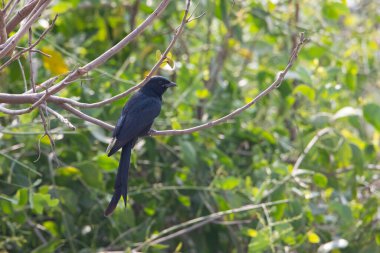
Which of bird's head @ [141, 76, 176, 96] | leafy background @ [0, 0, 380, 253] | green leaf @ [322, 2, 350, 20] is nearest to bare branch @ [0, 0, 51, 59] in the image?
leafy background @ [0, 0, 380, 253]

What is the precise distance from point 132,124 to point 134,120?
0.07 m

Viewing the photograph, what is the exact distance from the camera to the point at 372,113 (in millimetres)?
5152

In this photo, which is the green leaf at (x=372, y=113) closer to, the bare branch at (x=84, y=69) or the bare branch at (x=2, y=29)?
the bare branch at (x=84, y=69)

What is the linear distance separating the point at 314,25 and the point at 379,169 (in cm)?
180

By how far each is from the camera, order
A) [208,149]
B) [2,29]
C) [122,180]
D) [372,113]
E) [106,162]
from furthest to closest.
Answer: [208,149] < [372,113] < [106,162] < [122,180] < [2,29]

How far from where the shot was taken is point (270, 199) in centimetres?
502

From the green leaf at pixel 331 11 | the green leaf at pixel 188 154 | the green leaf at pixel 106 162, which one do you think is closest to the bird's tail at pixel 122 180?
the green leaf at pixel 106 162

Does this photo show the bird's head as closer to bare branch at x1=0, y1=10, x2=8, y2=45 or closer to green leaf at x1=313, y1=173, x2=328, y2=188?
green leaf at x1=313, y1=173, x2=328, y2=188

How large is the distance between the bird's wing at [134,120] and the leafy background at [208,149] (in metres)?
0.23

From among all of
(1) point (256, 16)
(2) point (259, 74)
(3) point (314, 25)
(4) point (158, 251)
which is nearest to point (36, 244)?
(4) point (158, 251)

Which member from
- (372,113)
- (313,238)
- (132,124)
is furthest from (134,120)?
(372,113)

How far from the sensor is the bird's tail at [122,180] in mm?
3523

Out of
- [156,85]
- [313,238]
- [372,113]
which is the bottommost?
[313,238]

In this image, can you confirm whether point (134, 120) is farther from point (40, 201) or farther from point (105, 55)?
point (105, 55)
